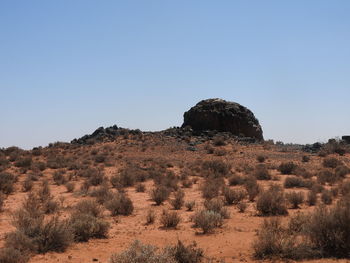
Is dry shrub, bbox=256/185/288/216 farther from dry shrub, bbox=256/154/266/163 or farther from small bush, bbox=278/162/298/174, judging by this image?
dry shrub, bbox=256/154/266/163

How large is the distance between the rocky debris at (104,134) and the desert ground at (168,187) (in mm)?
1259

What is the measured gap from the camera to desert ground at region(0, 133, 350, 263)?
35.2 ft

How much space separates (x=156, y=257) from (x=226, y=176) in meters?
18.8

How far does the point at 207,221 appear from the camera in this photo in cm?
1203

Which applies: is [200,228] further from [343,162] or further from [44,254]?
[343,162]

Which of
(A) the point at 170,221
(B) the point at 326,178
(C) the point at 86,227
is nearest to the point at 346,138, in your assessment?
(B) the point at 326,178

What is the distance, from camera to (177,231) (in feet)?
40.1

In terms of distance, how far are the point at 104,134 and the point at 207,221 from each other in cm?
3763

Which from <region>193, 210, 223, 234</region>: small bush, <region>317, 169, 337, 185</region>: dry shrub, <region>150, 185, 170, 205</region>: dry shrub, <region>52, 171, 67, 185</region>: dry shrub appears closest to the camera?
<region>193, 210, 223, 234</region>: small bush

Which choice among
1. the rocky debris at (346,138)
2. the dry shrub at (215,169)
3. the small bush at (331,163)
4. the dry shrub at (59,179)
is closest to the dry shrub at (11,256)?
the dry shrub at (59,179)

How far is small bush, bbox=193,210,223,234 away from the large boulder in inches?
1359

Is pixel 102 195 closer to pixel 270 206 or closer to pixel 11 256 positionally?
pixel 270 206

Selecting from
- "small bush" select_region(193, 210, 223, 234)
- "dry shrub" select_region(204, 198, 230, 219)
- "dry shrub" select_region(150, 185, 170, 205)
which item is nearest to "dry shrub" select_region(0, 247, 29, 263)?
"small bush" select_region(193, 210, 223, 234)

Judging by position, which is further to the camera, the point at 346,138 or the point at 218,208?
the point at 346,138
